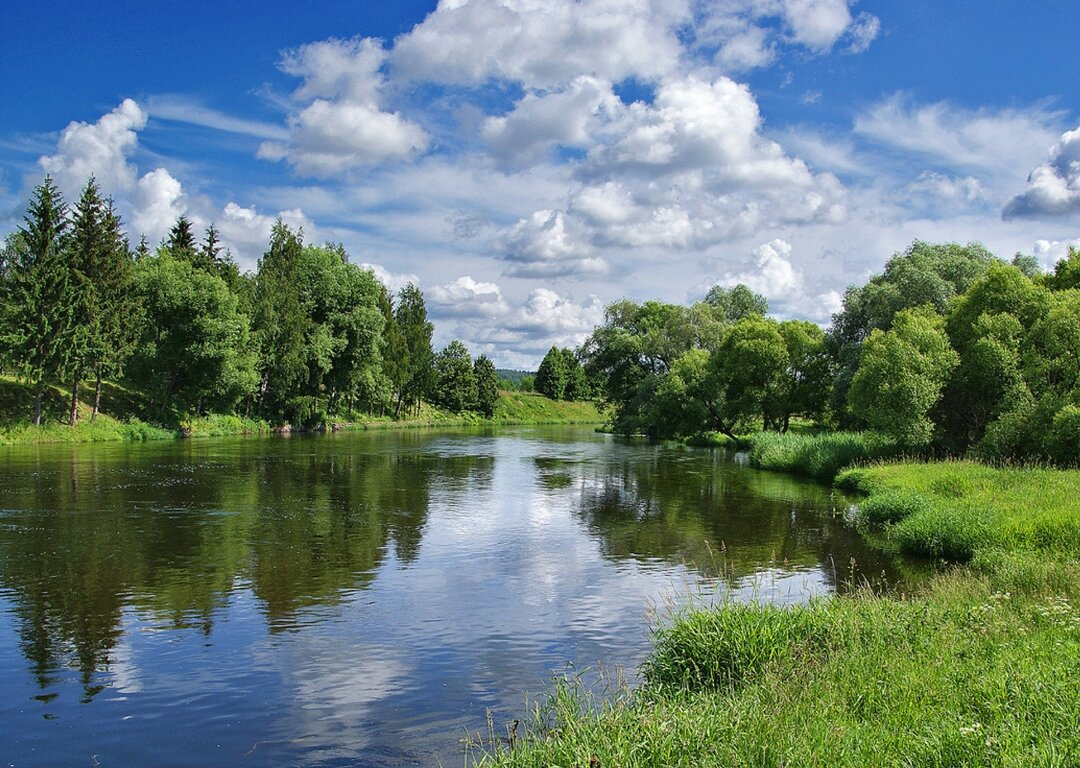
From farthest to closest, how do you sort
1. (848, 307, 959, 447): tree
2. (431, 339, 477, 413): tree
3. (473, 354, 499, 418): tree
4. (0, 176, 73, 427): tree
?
(473, 354, 499, 418): tree < (431, 339, 477, 413): tree < (0, 176, 73, 427): tree < (848, 307, 959, 447): tree

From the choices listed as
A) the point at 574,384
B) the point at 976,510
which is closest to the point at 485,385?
the point at 574,384

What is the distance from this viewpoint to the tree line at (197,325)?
46406 mm

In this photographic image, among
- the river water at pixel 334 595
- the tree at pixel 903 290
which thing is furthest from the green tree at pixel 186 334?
the tree at pixel 903 290

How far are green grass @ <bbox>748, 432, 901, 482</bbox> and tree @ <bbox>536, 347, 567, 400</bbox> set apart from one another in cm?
10139

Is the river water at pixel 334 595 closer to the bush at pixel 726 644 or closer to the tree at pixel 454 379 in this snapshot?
the bush at pixel 726 644

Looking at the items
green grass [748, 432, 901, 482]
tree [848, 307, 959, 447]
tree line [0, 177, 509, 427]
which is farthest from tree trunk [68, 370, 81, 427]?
tree [848, 307, 959, 447]

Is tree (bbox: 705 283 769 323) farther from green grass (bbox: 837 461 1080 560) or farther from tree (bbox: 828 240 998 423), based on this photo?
green grass (bbox: 837 461 1080 560)

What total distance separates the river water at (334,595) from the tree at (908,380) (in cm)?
570

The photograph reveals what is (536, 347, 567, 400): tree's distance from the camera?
5842 inches

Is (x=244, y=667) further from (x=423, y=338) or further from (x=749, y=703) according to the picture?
(x=423, y=338)

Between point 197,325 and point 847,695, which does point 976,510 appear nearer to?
point 847,695

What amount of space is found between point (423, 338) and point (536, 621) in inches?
3313

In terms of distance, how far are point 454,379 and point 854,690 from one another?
4110 inches

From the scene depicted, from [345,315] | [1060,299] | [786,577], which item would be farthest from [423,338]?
[786,577]
